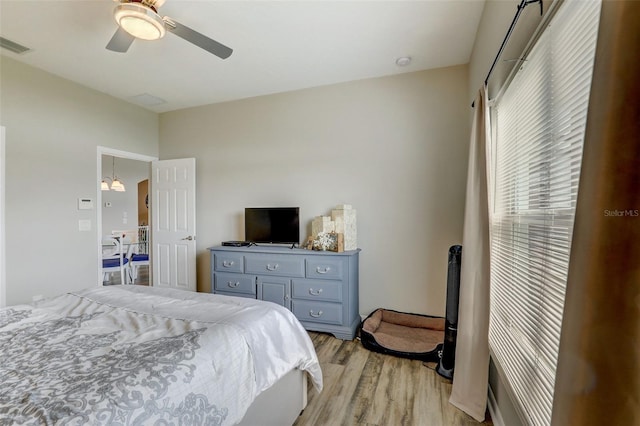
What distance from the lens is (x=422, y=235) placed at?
3105 mm

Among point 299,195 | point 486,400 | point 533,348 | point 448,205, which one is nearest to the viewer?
point 533,348

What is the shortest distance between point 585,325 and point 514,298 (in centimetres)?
108

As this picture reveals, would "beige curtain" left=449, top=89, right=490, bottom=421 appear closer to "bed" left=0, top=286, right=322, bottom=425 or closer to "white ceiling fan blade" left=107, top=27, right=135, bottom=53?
"bed" left=0, top=286, right=322, bottom=425

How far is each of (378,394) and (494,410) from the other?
72 cm

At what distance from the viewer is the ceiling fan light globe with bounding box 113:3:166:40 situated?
5.72 ft

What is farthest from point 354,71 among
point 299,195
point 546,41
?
point 546,41

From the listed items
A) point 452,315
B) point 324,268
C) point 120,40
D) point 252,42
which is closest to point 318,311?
point 324,268

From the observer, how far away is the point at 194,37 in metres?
2.01

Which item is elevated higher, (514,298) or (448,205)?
(448,205)

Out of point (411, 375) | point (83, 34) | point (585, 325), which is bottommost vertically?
point (411, 375)

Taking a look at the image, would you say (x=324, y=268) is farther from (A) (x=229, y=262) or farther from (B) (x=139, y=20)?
(B) (x=139, y=20)

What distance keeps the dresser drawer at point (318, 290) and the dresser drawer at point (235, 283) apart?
1.82 feet

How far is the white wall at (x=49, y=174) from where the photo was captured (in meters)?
2.90

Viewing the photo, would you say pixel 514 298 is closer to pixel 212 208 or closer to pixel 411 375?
pixel 411 375
